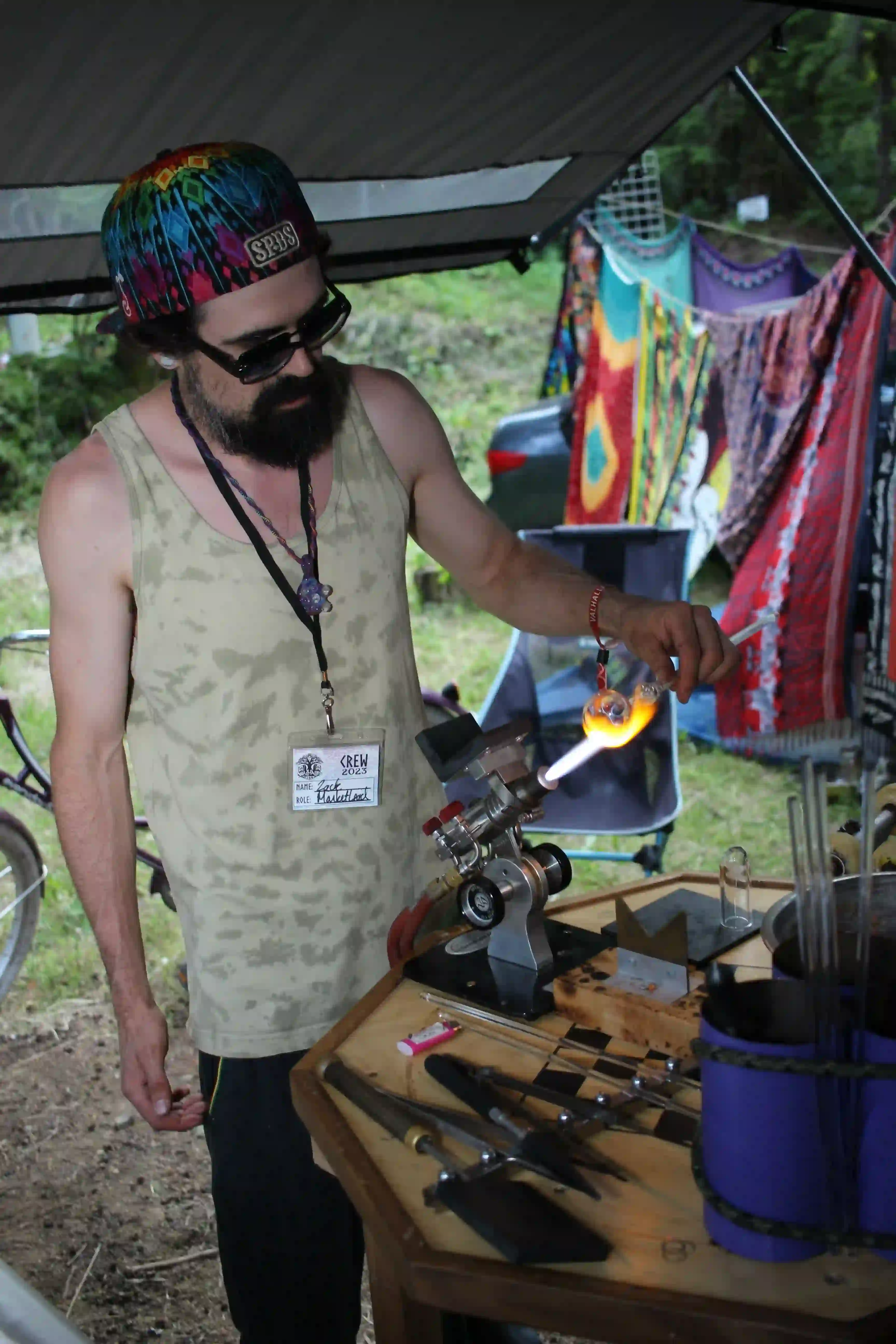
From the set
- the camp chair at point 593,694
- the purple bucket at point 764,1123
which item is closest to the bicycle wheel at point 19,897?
the camp chair at point 593,694

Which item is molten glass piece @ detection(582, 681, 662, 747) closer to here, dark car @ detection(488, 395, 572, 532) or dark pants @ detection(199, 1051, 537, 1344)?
dark pants @ detection(199, 1051, 537, 1344)

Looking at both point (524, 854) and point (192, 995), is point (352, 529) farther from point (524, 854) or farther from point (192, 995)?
point (192, 995)

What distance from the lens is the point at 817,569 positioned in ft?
17.1

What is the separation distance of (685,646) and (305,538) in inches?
24.1

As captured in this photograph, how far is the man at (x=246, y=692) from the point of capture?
1872mm

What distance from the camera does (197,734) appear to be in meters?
1.91

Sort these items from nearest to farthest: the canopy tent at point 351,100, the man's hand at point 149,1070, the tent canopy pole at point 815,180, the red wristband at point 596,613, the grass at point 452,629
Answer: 1. the man's hand at point 149,1070
2. the red wristband at point 596,613
3. the canopy tent at point 351,100
4. the tent canopy pole at point 815,180
5. the grass at point 452,629

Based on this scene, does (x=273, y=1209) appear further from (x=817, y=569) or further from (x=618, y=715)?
(x=817, y=569)

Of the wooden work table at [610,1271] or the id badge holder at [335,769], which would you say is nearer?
the wooden work table at [610,1271]

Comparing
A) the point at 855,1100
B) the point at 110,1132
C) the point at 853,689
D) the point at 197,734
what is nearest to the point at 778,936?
the point at 855,1100

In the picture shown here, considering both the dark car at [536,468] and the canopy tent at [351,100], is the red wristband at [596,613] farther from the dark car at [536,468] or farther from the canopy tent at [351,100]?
the dark car at [536,468]

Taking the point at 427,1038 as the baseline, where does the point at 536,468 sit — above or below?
above

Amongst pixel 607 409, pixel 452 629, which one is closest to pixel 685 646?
pixel 607 409

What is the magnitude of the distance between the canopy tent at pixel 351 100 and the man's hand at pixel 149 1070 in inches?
63.7
